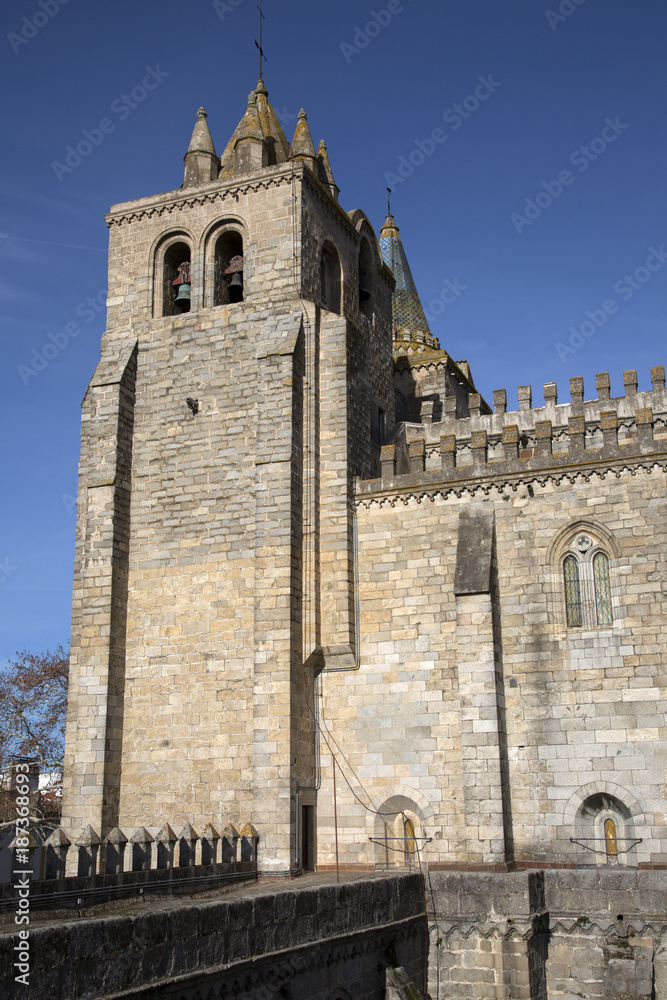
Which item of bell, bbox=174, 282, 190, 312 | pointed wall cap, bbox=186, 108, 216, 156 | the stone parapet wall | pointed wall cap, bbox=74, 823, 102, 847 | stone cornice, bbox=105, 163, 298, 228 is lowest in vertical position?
the stone parapet wall

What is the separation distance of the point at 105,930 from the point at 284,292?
15.2m

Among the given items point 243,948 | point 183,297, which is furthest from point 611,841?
point 183,297

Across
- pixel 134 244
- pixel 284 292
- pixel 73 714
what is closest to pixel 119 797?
pixel 73 714

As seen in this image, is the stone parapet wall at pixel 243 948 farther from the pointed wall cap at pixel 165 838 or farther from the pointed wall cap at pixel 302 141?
the pointed wall cap at pixel 302 141

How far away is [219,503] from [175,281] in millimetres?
6075

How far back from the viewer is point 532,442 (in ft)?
80.9

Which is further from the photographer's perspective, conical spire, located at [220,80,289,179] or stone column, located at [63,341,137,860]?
conical spire, located at [220,80,289,179]

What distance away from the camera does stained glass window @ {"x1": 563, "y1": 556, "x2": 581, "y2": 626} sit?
18.0 m

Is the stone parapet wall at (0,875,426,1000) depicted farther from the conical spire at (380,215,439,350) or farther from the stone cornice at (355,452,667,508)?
the conical spire at (380,215,439,350)

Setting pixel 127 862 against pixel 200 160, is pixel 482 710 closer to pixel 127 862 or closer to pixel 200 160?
pixel 127 862

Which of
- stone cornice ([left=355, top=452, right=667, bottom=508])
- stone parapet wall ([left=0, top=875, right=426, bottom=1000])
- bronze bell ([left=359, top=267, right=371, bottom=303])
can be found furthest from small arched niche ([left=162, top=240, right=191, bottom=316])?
stone parapet wall ([left=0, top=875, right=426, bottom=1000])

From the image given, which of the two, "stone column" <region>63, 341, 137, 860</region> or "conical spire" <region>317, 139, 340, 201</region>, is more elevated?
"conical spire" <region>317, 139, 340, 201</region>

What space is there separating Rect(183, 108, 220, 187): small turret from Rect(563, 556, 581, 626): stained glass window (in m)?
12.6

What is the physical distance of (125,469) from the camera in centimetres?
2123
